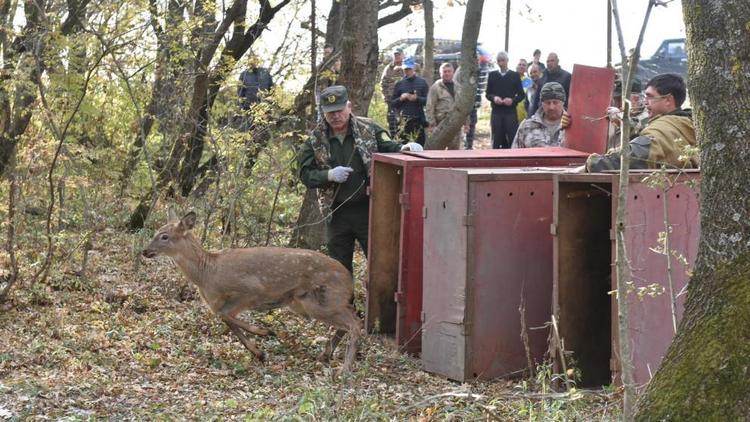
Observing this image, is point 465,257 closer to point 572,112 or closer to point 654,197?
point 654,197

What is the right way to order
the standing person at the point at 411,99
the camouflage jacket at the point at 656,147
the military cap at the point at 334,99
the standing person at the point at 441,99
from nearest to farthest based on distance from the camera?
the camouflage jacket at the point at 656,147, the military cap at the point at 334,99, the standing person at the point at 411,99, the standing person at the point at 441,99

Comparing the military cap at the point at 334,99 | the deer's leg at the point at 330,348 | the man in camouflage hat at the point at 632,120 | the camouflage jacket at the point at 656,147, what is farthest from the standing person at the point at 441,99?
the camouflage jacket at the point at 656,147

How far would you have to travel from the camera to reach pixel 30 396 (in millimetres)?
8156

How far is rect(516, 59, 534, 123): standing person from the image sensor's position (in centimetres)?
2105

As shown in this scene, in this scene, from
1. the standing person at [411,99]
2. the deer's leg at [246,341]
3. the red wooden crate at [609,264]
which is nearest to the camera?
the red wooden crate at [609,264]

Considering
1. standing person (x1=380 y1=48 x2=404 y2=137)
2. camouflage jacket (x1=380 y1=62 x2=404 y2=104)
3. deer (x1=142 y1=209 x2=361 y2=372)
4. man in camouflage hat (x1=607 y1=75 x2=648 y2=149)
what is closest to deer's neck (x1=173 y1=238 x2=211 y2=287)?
deer (x1=142 y1=209 x2=361 y2=372)

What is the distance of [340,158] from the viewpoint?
35.7ft

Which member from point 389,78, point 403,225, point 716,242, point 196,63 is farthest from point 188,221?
point 389,78

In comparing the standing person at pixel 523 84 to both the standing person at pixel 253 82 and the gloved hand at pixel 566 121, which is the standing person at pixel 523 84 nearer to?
the standing person at pixel 253 82

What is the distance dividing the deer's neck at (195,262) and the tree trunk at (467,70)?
5.41 m

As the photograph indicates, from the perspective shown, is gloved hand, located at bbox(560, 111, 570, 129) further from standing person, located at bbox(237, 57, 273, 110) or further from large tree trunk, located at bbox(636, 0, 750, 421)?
large tree trunk, located at bbox(636, 0, 750, 421)

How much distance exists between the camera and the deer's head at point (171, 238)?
34.8ft

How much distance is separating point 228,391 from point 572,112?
419 centimetres

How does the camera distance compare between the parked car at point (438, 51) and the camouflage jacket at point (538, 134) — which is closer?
the camouflage jacket at point (538, 134)
